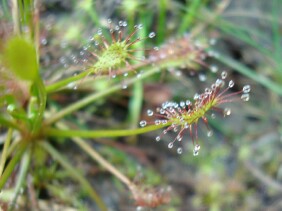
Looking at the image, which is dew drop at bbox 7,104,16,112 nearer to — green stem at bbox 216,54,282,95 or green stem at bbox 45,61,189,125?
green stem at bbox 45,61,189,125

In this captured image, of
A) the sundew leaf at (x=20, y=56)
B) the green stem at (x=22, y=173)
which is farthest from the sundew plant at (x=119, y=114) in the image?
the sundew leaf at (x=20, y=56)

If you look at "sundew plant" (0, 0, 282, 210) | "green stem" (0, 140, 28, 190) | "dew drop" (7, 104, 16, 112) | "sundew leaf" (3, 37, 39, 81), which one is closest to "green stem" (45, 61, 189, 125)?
"sundew plant" (0, 0, 282, 210)

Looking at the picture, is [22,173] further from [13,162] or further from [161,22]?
[161,22]

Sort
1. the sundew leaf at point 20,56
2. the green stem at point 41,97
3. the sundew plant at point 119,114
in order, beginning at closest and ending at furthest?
the sundew leaf at point 20,56 < the green stem at point 41,97 < the sundew plant at point 119,114

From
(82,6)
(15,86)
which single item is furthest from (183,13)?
(15,86)

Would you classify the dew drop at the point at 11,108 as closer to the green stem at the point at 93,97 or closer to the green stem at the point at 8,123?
the green stem at the point at 8,123

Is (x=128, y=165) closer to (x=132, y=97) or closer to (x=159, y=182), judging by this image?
(x=159, y=182)

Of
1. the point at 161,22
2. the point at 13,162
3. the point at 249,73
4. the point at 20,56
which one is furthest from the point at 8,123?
the point at 249,73
